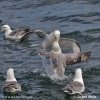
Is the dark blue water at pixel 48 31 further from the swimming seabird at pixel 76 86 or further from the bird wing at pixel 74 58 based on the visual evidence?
the bird wing at pixel 74 58

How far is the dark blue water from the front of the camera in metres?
17.0

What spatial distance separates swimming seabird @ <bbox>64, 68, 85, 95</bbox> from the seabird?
1193 mm

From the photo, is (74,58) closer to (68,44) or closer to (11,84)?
(68,44)

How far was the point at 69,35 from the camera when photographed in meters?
22.2

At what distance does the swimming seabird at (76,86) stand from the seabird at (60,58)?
1193 millimetres

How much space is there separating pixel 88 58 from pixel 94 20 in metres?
6.13

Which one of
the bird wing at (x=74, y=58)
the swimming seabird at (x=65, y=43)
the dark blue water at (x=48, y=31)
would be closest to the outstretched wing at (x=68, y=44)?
the swimming seabird at (x=65, y=43)

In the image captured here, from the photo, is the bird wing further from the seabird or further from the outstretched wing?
the outstretched wing

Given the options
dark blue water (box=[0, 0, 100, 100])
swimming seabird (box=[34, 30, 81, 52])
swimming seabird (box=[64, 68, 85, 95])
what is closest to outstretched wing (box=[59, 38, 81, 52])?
swimming seabird (box=[34, 30, 81, 52])

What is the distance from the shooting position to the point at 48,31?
2294 centimetres

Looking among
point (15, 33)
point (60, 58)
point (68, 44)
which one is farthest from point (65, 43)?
point (15, 33)

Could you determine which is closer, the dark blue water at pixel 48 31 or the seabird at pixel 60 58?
the dark blue water at pixel 48 31

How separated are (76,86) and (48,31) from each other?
7.26 metres

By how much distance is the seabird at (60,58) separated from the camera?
1759 centimetres
